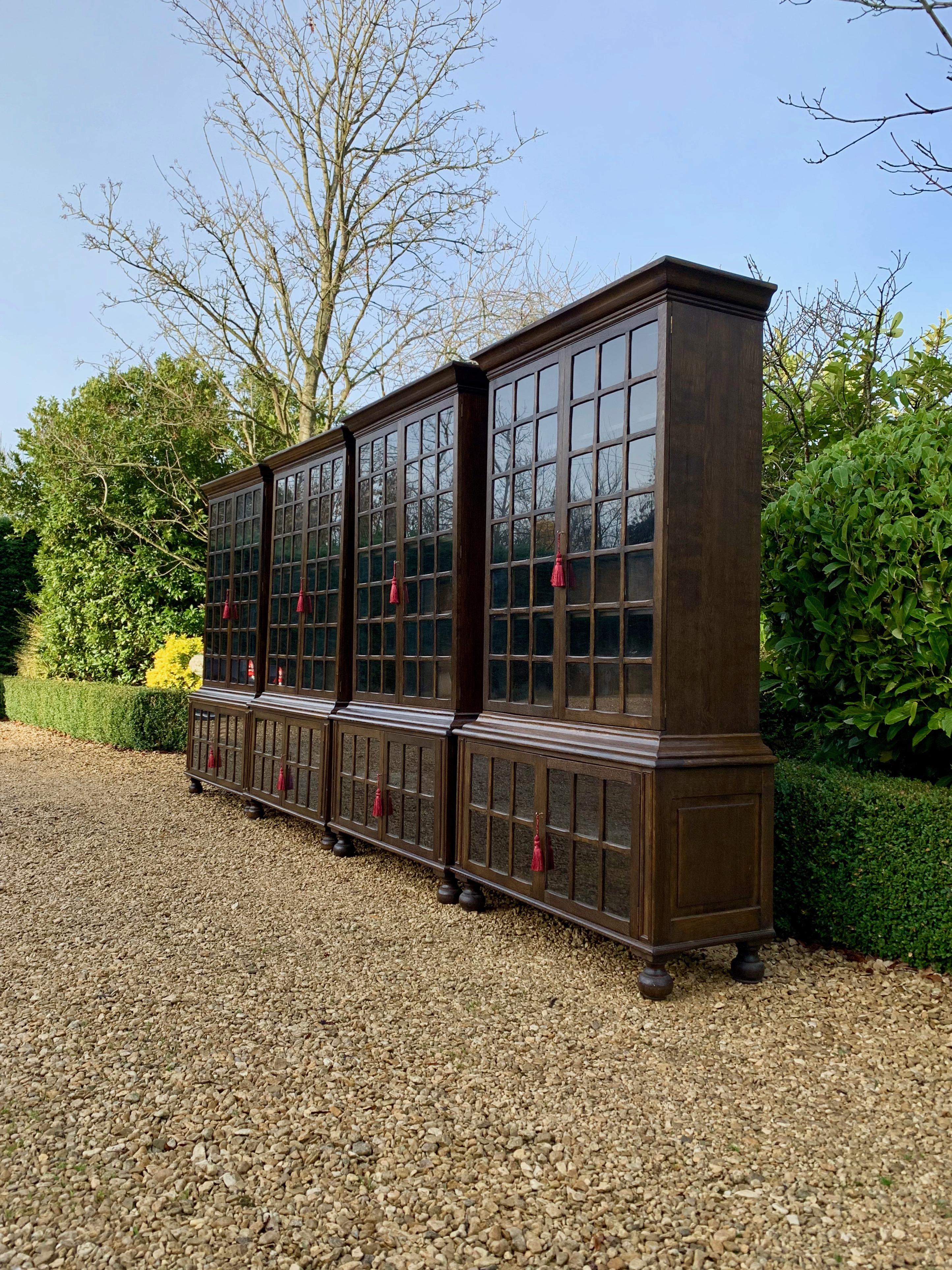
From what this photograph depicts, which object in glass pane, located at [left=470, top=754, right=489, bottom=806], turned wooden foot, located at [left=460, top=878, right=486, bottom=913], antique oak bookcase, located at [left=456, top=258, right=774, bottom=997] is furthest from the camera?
turned wooden foot, located at [left=460, top=878, right=486, bottom=913]

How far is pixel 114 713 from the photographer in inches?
376

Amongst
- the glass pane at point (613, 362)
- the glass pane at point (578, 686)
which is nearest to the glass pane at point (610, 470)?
the glass pane at point (613, 362)

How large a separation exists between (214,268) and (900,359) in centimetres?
662

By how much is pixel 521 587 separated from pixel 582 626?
47 centimetres

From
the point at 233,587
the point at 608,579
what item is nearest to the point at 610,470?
the point at 608,579

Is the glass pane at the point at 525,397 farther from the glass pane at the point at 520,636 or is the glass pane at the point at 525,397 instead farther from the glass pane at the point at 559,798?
the glass pane at the point at 559,798

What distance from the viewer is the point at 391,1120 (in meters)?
2.17

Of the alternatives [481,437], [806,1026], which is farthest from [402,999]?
[481,437]

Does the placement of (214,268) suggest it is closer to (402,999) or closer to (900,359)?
(900,359)

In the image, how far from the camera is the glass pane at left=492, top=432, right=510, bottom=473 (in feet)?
12.7

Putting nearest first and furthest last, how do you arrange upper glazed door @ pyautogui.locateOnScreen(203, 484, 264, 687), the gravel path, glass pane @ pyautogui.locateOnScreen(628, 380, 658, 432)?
1. the gravel path
2. glass pane @ pyautogui.locateOnScreen(628, 380, 658, 432)
3. upper glazed door @ pyautogui.locateOnScreen(203, 484, 264, 687)

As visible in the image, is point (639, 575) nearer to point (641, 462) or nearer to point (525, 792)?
point (641, 462)

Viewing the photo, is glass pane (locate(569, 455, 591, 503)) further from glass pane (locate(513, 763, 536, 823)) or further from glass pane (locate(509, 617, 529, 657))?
glass pane (locate(513, 763, 536, 823))

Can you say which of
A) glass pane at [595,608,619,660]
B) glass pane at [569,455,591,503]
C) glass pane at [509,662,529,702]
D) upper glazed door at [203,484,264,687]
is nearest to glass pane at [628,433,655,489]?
glass pane at [569,455,591,503]
